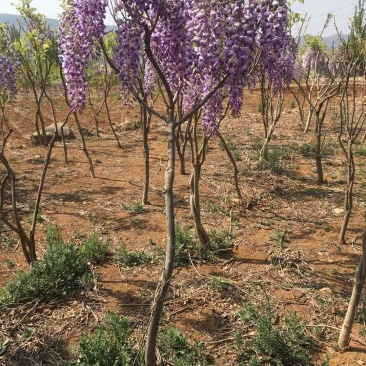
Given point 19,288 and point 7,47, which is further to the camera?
point 7,47

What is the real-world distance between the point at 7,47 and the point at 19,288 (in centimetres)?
986

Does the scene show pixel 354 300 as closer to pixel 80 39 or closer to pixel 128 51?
pixel 128 51

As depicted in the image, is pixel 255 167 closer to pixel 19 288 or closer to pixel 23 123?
pixel 19 288

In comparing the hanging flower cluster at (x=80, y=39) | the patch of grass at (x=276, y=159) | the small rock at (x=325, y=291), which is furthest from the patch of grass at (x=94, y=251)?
the patch of grass at (x=276, y=159)

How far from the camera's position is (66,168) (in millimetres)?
10375

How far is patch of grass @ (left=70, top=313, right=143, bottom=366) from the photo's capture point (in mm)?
3740

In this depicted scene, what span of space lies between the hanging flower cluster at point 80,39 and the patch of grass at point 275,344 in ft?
10.9

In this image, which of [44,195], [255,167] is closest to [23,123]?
[44,195]

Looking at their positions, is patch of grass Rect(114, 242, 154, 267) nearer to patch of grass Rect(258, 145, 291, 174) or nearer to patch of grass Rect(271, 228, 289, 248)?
patch of grass Rect(271, 228, 289, 248)

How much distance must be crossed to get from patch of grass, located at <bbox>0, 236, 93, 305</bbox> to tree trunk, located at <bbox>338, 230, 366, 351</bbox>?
3192 mm

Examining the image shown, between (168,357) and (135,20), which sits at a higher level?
(135,20)

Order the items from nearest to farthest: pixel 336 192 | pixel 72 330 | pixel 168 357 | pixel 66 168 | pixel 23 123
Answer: pixel 168 357 → pixel 72 330 → pixel 336 192 → pixel 66 168 → pixel 23 123

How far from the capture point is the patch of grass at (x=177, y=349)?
12.9 feet

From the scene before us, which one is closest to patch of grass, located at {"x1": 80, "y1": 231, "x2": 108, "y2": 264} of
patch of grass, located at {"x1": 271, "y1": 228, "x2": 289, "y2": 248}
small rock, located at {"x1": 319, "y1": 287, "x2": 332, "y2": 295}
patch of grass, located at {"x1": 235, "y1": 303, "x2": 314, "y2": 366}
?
patch of grass, located at {"x1": 235, "y1": 303, "x2": 314, "y2": 366}
